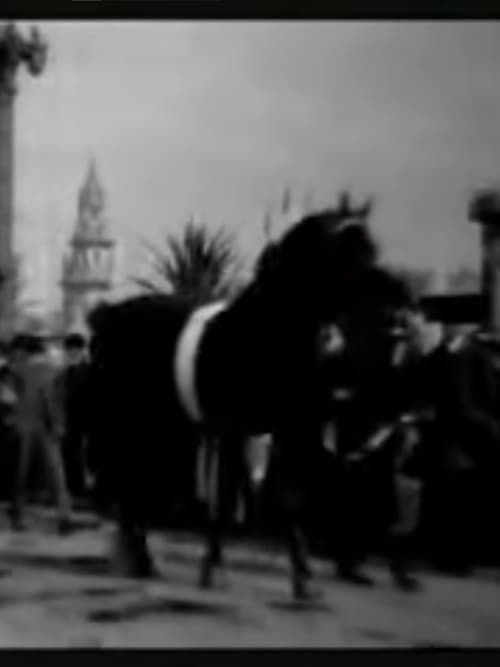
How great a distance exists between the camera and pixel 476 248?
231 inches

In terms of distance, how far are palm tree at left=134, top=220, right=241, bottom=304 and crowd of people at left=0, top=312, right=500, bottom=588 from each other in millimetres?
250

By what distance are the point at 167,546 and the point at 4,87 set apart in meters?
1.15

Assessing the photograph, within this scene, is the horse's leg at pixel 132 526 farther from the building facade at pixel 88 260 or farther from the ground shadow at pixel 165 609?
the building facade at pixel 88 260

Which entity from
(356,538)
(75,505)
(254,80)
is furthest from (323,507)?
(254,80)

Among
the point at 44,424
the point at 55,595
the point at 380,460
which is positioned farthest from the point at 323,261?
the point at 55,595

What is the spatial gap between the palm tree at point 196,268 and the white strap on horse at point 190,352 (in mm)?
34

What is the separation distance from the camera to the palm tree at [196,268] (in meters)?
5.88

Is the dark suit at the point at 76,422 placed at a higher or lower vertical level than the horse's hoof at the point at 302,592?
higher

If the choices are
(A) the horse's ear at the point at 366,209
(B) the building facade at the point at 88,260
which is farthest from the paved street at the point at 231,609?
(A) the horse's ear at the point at 366,209

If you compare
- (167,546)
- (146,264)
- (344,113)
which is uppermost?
(344,113)

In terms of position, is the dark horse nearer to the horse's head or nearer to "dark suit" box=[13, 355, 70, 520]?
the horse's head

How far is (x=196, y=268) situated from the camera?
5.91 meters

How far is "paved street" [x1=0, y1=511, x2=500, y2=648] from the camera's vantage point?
5832 millimetres
